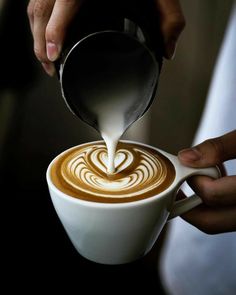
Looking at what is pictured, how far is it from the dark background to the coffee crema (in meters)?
0.65

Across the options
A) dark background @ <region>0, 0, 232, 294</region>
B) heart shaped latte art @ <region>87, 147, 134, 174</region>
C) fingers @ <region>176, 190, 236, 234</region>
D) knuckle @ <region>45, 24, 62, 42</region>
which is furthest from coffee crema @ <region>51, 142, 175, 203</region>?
dark background @ <region>0, 0, 232, 294</region>

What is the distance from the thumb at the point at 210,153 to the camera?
729 mm

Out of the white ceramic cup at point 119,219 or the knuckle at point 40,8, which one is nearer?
the white ceramic cup at point 119,219

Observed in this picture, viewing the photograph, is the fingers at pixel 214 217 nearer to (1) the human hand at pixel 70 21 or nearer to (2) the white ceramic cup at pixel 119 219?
(2) the white ceramic cup at pixel 119 219

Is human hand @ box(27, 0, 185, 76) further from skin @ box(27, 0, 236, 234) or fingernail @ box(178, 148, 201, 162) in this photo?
fingernail @ box(178, 148, 201, 162)

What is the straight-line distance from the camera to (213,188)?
72 centimetres

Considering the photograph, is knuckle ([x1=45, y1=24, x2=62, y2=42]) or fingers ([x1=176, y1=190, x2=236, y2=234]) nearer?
knuckle ([x1=45, y1=24, x2=62, y2=42])

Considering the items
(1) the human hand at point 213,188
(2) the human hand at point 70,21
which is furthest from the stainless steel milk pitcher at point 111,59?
(1) the human hand at point 213,188

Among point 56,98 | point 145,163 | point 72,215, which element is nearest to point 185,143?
point 56,98

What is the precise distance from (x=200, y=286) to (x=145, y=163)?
50cm

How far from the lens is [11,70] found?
1599 mm

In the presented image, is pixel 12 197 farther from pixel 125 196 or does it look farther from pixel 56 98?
pixel 125 196

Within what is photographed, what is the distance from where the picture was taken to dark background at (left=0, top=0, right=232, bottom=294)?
1.38 meters

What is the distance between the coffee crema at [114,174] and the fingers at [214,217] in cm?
11
